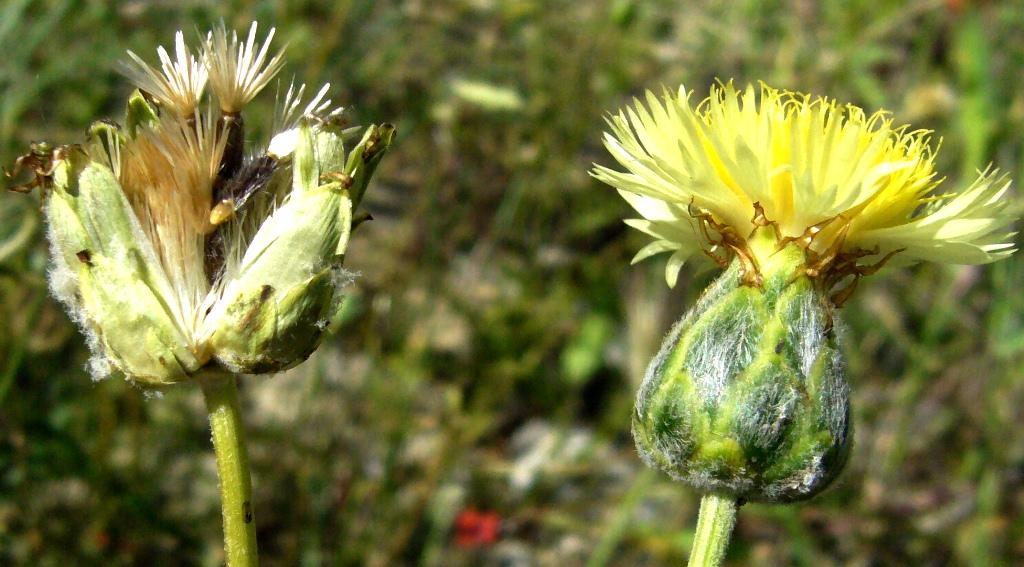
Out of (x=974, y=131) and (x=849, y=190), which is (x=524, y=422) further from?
(x=849, y=190)

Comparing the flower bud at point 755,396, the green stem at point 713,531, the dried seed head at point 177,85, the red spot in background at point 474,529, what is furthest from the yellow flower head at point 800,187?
the red spot in background at point 474,529

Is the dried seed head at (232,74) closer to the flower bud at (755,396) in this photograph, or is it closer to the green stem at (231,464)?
the green stem at (231,464)

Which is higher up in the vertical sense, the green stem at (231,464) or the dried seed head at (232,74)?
the dried seed head at (232,74)

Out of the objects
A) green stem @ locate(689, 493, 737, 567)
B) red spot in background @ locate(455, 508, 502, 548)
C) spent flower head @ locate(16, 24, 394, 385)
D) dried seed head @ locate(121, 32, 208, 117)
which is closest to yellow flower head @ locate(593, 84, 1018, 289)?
green stem @ locate(689, 493, 737, 567)

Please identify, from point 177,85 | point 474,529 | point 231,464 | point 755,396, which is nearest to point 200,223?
point 177,85

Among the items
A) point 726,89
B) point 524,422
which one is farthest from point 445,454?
point 726,89

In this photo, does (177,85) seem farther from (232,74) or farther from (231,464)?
(231,464)

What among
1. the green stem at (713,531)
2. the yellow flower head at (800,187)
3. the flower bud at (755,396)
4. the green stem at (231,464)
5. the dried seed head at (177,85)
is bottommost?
the green stem at (231,464)
